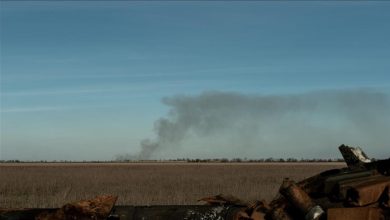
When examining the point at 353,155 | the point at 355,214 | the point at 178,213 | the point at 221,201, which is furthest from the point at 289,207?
the point at 353,155

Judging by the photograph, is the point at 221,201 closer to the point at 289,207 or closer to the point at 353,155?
the point at 289,207

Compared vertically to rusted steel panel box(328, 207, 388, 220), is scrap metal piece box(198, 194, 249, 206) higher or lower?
higher

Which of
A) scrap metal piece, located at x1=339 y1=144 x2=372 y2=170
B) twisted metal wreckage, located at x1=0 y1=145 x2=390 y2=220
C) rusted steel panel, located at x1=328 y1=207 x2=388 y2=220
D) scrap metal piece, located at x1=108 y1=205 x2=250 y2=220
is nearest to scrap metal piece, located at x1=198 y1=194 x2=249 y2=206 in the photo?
twisted metal wreckage, located at x1=0 y1=145 x2=390 y2=220

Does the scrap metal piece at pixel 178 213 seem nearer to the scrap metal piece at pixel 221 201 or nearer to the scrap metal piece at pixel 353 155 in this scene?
the scrap metal piece at pixel 221 201

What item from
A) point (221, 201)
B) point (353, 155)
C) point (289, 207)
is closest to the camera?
point (289, 207)

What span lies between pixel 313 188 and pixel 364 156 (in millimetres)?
1275

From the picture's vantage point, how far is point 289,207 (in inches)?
235

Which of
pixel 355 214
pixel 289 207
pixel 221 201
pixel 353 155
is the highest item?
pixel 353 155

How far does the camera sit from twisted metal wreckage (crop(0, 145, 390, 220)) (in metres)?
5.61

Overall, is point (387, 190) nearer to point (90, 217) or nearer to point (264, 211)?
point (264, 211)

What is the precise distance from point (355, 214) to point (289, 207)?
0.72 m

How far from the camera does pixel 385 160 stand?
264 inches

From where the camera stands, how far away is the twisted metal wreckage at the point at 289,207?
5605mm

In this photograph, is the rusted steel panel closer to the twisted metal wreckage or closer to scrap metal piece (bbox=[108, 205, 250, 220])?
the twisted metal wreckage
